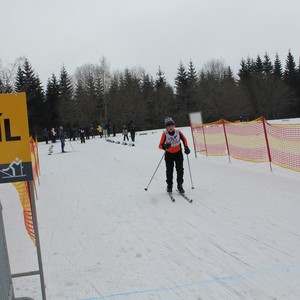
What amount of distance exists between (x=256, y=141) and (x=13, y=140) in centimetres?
1038

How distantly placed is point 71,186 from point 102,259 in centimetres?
615

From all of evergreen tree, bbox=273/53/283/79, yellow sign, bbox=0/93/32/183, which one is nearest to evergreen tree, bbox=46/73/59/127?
evergreen tree, bbox=273/53/283/79

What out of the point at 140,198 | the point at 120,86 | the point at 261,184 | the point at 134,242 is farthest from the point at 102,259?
the point at 120,86

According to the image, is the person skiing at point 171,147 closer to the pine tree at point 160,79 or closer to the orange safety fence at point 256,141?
the orange safety fence at point 256,141

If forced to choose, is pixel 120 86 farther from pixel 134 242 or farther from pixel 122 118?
pixel 134 242

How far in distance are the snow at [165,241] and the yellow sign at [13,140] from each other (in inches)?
60.0

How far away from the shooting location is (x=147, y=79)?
73.6 metres

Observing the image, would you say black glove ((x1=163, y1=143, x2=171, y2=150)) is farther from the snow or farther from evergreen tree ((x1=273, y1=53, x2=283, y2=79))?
evergreen tree ((x1=273, y1=53, x2=283, y2=79))

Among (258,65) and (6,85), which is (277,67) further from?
(6,85)

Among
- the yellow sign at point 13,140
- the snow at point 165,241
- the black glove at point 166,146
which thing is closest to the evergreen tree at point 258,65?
the snow at point 165,241

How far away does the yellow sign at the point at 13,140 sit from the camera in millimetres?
3293

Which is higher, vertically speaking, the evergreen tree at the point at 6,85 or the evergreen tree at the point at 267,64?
the evergreen tree at the point at 267,64

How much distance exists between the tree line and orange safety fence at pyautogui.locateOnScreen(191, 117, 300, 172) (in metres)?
46.9

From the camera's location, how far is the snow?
13.3 ft
